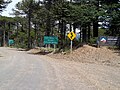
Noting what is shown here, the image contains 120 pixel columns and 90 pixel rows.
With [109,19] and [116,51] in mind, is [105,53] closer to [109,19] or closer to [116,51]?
[116,51]

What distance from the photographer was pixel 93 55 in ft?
127

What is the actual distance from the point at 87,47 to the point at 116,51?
4.25 meters

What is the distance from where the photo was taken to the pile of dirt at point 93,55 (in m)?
35.2

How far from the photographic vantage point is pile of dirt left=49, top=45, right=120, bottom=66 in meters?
35.2

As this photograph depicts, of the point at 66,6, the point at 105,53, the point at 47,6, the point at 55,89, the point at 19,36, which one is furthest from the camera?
the point at 19,36

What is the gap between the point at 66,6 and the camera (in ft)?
164

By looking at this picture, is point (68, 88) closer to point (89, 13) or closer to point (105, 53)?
point (105, 53)

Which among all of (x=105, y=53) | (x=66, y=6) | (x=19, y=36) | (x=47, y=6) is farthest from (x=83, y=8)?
(x=19, y=36)

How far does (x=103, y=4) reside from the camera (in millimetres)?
43969

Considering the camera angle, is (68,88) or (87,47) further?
(87,47)

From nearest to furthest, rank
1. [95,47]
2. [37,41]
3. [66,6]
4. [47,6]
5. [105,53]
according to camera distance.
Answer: [105,53]
[95,47]
[66,6]
[47,6]
[37,41]

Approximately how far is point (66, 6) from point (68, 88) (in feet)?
121

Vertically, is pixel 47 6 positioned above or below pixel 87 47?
above

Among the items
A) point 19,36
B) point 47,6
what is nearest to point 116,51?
point 47,6
